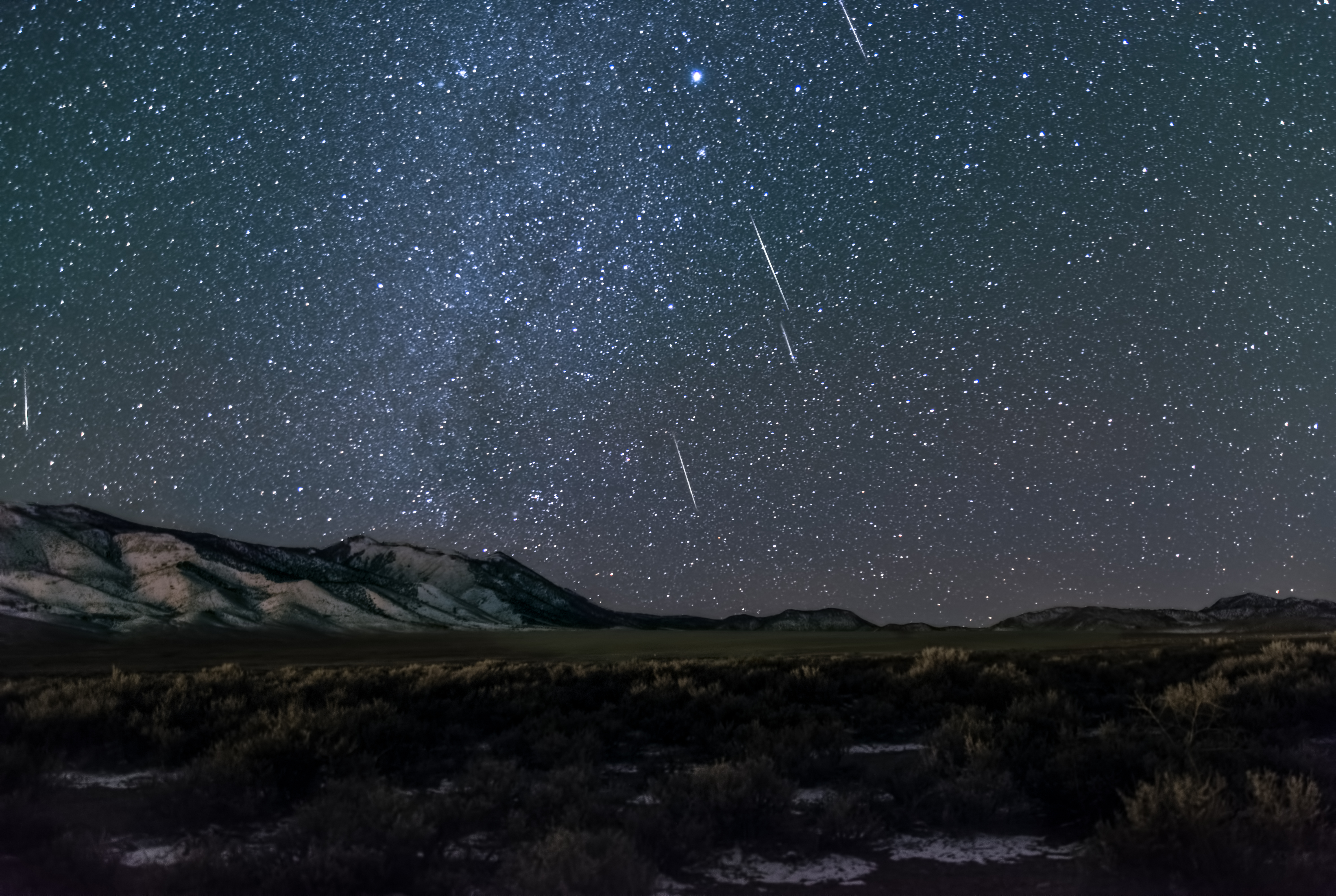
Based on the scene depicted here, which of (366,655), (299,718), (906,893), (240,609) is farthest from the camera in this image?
(240,609)

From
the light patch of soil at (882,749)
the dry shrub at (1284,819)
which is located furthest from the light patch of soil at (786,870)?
the light patch of soil at (882,749)

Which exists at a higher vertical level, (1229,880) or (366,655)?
(1229,880)

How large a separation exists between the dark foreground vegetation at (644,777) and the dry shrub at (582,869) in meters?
0.02

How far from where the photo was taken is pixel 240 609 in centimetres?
15038

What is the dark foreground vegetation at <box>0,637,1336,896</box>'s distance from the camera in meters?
6.73

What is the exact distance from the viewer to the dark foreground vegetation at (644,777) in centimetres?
673

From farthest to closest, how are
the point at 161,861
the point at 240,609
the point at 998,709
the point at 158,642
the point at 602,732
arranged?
the point at 240,609
the point at 158,642
the point at 998,709
the point at 602,732
the point at 161,861

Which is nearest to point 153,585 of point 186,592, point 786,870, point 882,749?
point 186,592

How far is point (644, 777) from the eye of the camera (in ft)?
35.2

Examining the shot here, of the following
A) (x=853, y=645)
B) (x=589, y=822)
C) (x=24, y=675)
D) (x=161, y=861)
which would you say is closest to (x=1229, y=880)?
(x=589, y=822)

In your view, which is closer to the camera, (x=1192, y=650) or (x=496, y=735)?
(x=496, y=735)

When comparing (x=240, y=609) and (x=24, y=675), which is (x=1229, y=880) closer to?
(x=24, y=675)

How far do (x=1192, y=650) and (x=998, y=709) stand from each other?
13935 mm

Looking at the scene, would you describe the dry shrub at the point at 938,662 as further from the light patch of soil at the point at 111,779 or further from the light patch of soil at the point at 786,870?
the light patch of soil at the point at 111,779
